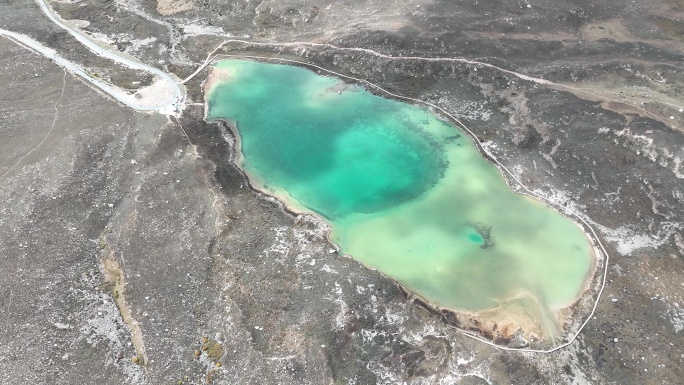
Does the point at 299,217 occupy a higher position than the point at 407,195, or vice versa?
the point at 407,195

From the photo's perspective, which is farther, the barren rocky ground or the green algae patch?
the green algae patch

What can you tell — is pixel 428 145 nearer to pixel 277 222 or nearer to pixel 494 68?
pixel 494 68

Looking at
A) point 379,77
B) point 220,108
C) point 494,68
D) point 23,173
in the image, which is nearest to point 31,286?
point 23,173

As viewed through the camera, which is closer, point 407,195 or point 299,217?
point 299,217

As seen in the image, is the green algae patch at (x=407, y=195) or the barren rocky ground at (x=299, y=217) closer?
the barren rocky ground at (x=299, y=217)
